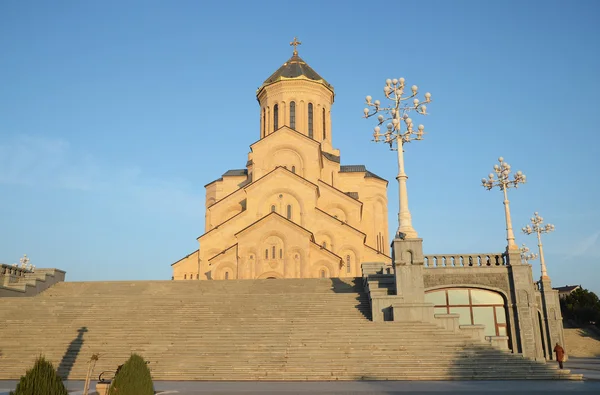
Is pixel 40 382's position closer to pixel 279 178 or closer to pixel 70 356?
pixel 70 356

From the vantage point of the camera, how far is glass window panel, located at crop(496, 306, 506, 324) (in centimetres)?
2236

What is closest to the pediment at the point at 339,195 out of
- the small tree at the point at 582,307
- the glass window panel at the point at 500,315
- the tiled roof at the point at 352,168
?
the tiled roof at the point at 352,168

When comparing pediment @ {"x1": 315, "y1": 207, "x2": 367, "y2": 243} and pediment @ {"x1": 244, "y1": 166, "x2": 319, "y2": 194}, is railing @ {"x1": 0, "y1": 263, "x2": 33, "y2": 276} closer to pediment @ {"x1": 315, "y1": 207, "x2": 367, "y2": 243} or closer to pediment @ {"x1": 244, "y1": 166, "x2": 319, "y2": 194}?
pediment @ {"x1": 244, "y1": 166, "x2": 319, "y2": 194}

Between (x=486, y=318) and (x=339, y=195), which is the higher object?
(x=339, y=195)

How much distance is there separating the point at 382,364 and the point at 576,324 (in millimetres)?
49946

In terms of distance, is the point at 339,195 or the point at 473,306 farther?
the point at 339,195

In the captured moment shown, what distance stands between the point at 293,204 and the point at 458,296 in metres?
17.2

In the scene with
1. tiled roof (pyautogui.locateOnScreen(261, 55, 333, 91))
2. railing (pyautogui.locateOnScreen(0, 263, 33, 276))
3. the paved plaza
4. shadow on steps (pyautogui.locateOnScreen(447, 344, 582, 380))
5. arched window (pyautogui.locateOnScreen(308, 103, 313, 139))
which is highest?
tiled roof (pyautogui.locateOnScreen(261, 55, 333, 91))

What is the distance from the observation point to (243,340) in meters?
16.3

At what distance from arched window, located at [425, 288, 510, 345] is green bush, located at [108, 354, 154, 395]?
1695 cm

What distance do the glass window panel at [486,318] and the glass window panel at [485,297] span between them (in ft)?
1.00

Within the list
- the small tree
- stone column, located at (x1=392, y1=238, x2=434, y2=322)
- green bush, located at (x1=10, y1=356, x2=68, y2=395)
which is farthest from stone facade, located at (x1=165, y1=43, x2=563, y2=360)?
the small tree

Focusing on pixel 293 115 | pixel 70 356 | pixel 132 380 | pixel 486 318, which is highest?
pixel 293 115

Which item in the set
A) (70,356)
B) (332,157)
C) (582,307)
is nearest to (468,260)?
(70,356)
